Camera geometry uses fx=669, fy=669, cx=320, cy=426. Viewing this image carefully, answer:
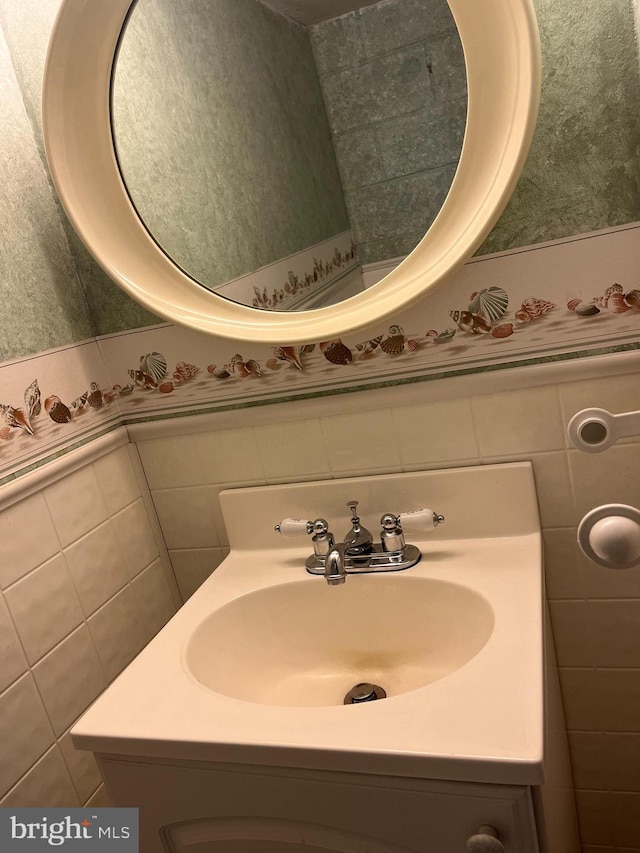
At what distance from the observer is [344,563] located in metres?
1.04

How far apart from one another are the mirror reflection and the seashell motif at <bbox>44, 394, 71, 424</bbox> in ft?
1.02

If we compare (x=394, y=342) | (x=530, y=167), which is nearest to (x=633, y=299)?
(x=530, y=167)

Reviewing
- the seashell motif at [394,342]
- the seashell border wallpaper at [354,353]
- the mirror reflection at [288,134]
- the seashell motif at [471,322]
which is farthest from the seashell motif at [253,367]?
the seashell motif at [471,322]

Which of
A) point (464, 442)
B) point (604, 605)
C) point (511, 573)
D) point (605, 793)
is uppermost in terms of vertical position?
point (464, 442)

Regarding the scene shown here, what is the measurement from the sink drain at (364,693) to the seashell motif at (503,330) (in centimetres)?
56

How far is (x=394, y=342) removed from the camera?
3.49 ft

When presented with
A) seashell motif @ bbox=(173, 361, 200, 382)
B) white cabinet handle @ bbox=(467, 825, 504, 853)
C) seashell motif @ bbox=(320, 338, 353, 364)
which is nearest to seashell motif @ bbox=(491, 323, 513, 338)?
seashell motif @ bbox=(320, 338, 353, 364)

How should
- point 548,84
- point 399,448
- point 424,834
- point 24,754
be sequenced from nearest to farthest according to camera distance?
point 424,834 < point 548,84 < point 24,754 < point 399,448

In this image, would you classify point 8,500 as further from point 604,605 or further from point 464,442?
point 604,605

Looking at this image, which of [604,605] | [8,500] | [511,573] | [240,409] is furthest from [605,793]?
[8,500]

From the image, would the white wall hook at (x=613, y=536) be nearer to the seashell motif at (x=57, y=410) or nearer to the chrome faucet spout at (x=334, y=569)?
the chrome faucet spout at (x=334, y=569)

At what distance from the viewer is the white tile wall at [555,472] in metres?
1.03

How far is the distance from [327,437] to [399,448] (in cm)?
13

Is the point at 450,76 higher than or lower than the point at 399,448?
higher
